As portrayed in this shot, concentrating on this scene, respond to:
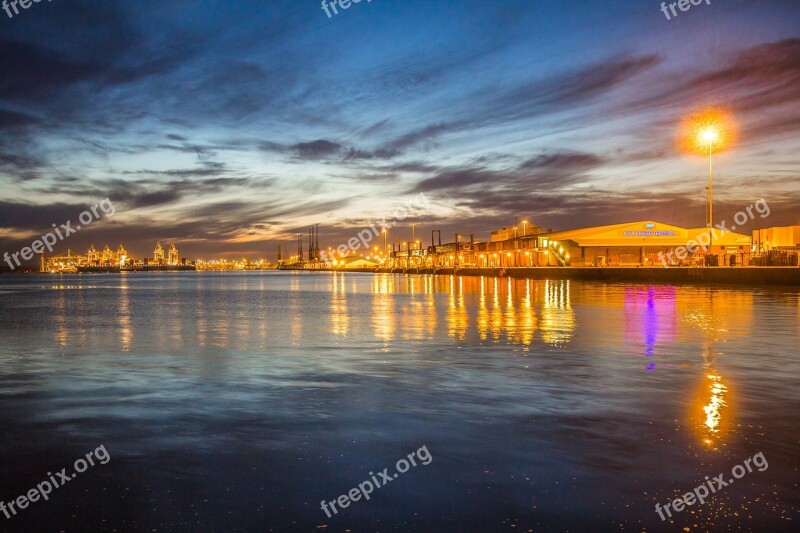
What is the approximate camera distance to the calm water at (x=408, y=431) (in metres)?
6.90

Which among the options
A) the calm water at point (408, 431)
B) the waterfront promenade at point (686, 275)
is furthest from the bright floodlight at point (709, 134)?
the calm water at point (408, 431)

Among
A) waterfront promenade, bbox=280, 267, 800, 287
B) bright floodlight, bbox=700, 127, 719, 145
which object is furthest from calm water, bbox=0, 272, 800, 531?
bright floodlight, bbox=700, 127, 719, 145

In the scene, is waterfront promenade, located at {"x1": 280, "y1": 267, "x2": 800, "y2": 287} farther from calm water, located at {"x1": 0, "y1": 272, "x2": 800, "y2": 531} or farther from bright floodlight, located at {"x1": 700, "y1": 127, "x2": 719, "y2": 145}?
calm water, located at {"x1": 0, "y1": 272, "x2": 800, "y2": 531}

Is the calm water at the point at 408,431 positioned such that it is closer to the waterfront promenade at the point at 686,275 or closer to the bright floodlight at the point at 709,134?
the waterfront promenade at the point at 686,275

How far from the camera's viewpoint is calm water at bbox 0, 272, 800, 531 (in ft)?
22.6

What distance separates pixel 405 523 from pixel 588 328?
68.3ft

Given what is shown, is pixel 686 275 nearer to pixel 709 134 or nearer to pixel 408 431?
pixel 709 134

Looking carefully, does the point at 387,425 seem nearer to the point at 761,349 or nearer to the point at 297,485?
the point at 297,485

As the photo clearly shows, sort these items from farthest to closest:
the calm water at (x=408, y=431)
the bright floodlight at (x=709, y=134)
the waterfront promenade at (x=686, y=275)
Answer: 1. the bright floodlight at (x=709, y=134)
2. the waterfront promenade at (x=686, y=275)
3. the calm water at (x=408, y=431)

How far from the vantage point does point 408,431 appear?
1007 centimetres

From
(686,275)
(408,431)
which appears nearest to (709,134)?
(686,275)

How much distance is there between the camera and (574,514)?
22.1 feet

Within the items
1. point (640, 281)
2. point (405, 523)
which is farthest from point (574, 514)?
point (640, 281)

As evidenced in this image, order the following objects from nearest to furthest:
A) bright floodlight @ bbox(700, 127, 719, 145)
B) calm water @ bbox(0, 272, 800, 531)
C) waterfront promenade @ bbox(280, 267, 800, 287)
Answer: calm water @ bbox(0, 272, 800, 531)
waterfront promenade @ bbox(280, 267, 800, 287)
bright floodlight @ bbox(700, 127, 719, 145)
